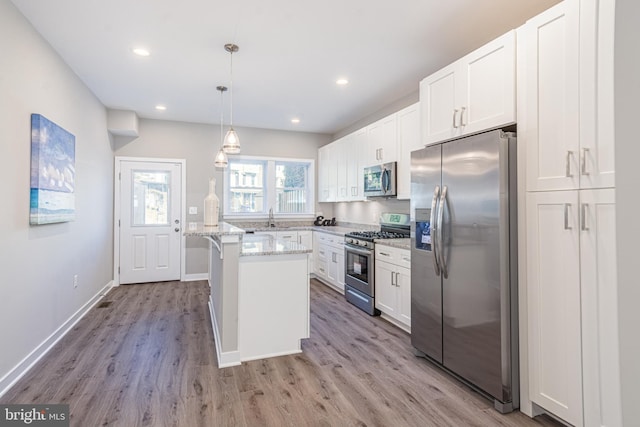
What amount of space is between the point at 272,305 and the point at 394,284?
4.47 ft

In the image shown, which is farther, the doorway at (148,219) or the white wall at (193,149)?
the white wall at (193,149)

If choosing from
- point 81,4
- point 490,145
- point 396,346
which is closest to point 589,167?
point 490,145

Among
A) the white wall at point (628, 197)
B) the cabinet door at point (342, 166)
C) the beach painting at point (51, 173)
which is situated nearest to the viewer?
the white wall at point (628, 197)

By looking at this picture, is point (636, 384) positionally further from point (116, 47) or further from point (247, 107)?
point (247, 107)

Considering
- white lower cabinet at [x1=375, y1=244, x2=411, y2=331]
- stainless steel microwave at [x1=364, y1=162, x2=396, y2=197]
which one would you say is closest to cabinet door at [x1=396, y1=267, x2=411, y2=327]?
white lower cabinet at [x1=375, y1=244, x2=411, y2=331]

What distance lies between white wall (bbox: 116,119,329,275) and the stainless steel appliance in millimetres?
2714

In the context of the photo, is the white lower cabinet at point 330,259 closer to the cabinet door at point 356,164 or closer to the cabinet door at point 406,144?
the cabinet door at point 356,164

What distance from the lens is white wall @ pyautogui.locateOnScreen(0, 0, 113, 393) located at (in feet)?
7.71

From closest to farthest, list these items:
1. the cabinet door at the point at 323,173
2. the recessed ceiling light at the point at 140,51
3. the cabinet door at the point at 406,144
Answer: the recessed ceiling light at the point at 140,51
the cabinet door at the point at 406,144
the cabinet door at the point at 323,173

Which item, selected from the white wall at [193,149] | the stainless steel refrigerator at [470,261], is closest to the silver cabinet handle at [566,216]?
the stainless steel refrigerator at [470,261]

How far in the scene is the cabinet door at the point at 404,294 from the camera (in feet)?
10.8

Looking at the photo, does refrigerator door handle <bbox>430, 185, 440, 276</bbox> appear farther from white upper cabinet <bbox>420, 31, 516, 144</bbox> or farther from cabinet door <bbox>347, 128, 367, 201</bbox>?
cabinet door <bbox>347, 128, 367, 201</bbox>

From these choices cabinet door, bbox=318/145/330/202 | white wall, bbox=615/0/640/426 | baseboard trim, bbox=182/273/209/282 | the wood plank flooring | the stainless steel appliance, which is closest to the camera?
white wall, bbox=615/0/640/426

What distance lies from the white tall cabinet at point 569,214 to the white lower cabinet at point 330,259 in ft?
9.75
